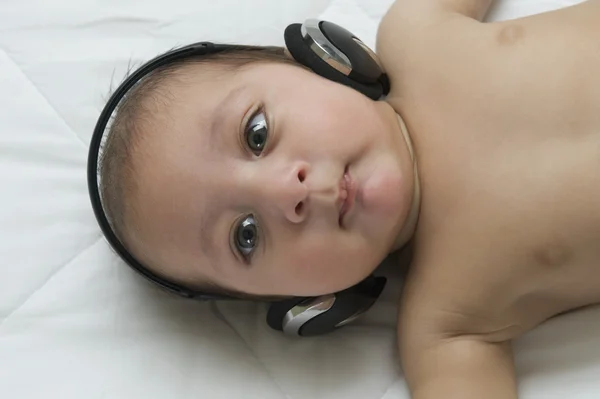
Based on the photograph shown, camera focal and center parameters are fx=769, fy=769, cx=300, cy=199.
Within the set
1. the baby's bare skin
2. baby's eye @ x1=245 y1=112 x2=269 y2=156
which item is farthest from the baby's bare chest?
baby's eye @ x1=245 y1=112 x2=269 y2=156

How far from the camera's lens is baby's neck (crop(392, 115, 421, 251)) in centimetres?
106

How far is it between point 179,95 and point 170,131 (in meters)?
0.05

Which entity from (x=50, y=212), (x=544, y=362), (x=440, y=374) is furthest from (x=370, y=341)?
(x=50, y=212)

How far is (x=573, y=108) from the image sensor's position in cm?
96

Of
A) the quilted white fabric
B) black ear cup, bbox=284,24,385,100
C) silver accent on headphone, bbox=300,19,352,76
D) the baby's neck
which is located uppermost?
silver accent on headphone, bbox=300,19,352,76

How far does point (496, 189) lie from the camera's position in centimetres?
99

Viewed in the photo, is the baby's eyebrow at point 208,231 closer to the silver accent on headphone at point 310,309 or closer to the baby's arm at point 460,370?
the silver accent on headphone at point 310,309

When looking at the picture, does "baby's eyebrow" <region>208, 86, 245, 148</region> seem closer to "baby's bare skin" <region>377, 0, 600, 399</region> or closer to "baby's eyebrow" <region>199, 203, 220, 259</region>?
"baby's eyebrow" <region>199, 203, 220, 259</region>

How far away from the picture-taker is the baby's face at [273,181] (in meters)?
0.96

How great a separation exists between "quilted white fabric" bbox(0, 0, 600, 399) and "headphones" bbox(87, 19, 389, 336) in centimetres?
6

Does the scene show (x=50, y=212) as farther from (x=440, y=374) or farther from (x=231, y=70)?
(x=440, y=374)

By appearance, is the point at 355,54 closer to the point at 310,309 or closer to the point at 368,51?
the point at 368,51

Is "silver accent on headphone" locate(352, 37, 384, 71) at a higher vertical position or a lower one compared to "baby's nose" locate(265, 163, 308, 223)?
higher

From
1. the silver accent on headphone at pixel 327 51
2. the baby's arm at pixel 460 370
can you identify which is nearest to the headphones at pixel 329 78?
the silver accent on headphone at pixel 327 51
